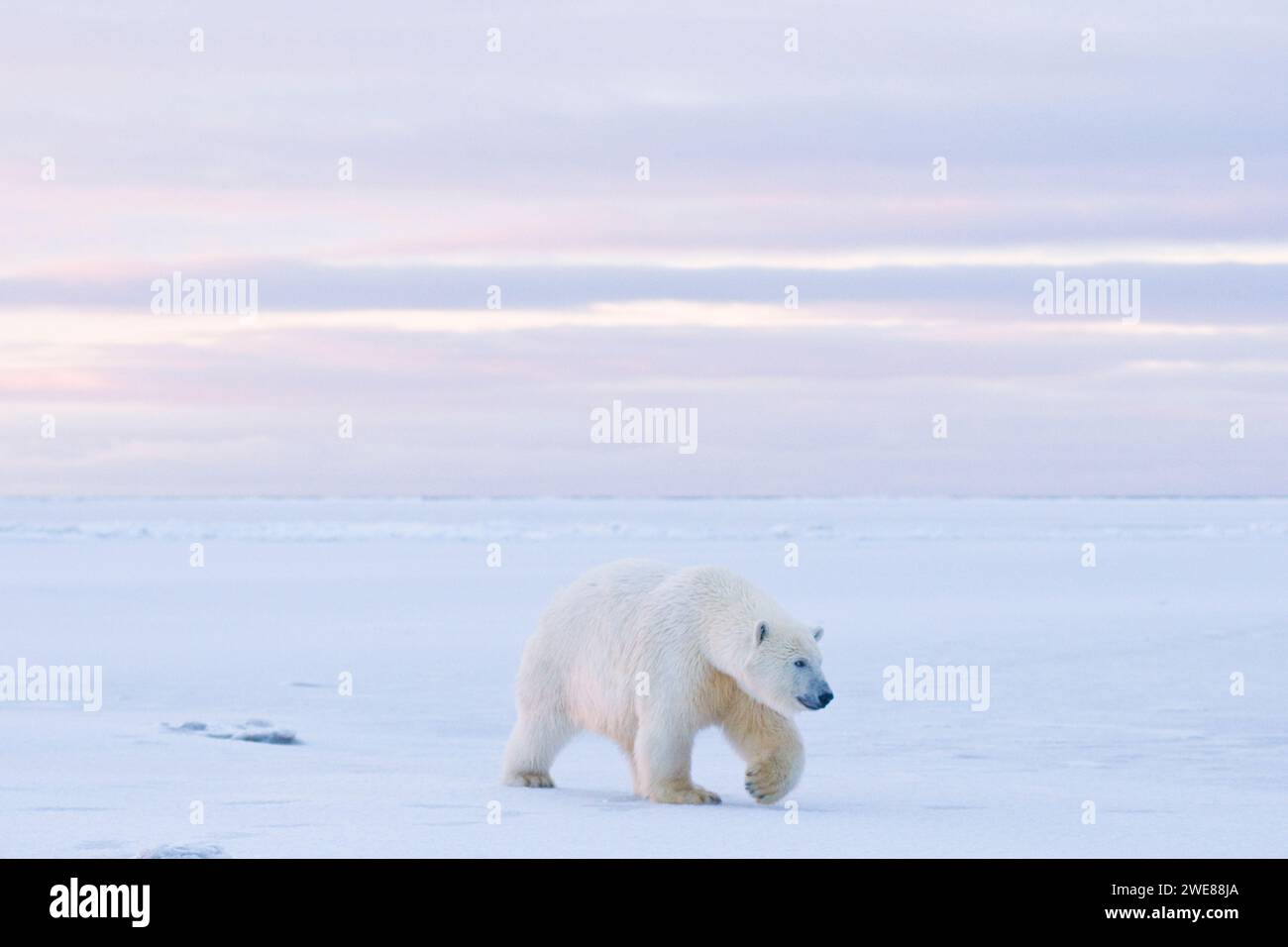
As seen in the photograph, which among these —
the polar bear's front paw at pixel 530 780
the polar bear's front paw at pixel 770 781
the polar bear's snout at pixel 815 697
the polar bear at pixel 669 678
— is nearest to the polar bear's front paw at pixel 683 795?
the polar bear at pixel 669 678

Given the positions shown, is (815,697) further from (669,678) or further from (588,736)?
(588,736)

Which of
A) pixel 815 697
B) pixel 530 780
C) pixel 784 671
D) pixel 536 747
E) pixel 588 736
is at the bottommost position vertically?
pixel 588 736

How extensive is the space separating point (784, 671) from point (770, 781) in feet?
1.58

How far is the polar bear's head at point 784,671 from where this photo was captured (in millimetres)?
6234

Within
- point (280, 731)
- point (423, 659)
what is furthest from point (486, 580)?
point (280, 731)

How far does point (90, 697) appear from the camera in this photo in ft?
33.4

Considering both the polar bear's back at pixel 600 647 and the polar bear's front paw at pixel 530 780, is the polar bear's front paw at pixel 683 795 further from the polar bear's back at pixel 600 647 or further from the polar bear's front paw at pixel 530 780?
the polar bear's front paw at pixel 530 780

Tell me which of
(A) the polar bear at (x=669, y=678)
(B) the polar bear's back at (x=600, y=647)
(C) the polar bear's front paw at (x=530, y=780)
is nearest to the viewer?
(A) the polar bear at (x=669, y=678)

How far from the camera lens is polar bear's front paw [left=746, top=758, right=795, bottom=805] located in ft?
21.0

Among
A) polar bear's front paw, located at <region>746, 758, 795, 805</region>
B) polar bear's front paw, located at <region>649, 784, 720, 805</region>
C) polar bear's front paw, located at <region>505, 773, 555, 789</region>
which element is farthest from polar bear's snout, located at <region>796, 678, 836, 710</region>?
polar bear's front paw, located at <region>505, 773, 555, 789</region>

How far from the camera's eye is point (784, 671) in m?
6.25

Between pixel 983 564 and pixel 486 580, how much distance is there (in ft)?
25.4

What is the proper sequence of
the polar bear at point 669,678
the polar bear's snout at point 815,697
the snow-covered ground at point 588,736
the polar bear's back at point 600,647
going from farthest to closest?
1. the polar bear's back at point 600,647
2. the polar bear at point 669,678
3. the polar bear's snout at point 815,697
4. the snow-covered ground at point 588,736

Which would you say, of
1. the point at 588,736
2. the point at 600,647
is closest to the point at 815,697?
the point at 600,647
